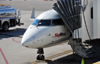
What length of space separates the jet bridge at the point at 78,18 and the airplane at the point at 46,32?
798mm

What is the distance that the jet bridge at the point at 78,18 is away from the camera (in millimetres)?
15539

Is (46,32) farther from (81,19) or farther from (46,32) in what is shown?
(81,19)

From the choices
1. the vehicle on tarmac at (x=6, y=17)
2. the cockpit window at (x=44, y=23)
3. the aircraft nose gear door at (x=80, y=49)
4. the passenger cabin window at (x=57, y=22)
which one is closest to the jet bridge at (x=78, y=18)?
the aircraft nose gear door at (x=80, y=49)

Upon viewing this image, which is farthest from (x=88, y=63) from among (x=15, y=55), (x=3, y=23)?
(x=3, y=23)

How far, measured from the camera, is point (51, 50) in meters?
22.3

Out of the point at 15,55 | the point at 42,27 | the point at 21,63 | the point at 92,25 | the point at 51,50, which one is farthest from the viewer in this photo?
the point at 51,50

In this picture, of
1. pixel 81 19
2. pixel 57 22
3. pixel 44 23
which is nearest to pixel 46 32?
pixel 44 23

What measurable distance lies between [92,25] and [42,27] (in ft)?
13.6

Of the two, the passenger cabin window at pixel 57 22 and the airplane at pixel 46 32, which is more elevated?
the passenger cabin window at pixel 57 22

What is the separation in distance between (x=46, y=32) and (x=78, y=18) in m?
2.93

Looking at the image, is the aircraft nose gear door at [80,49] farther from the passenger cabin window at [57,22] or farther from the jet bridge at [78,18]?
the passenger cabin window at [57,22]

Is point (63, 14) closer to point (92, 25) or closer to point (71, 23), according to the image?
point (71, 23)

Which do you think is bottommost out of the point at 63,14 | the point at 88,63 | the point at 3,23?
the point at 88,63

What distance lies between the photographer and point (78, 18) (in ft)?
54.3
